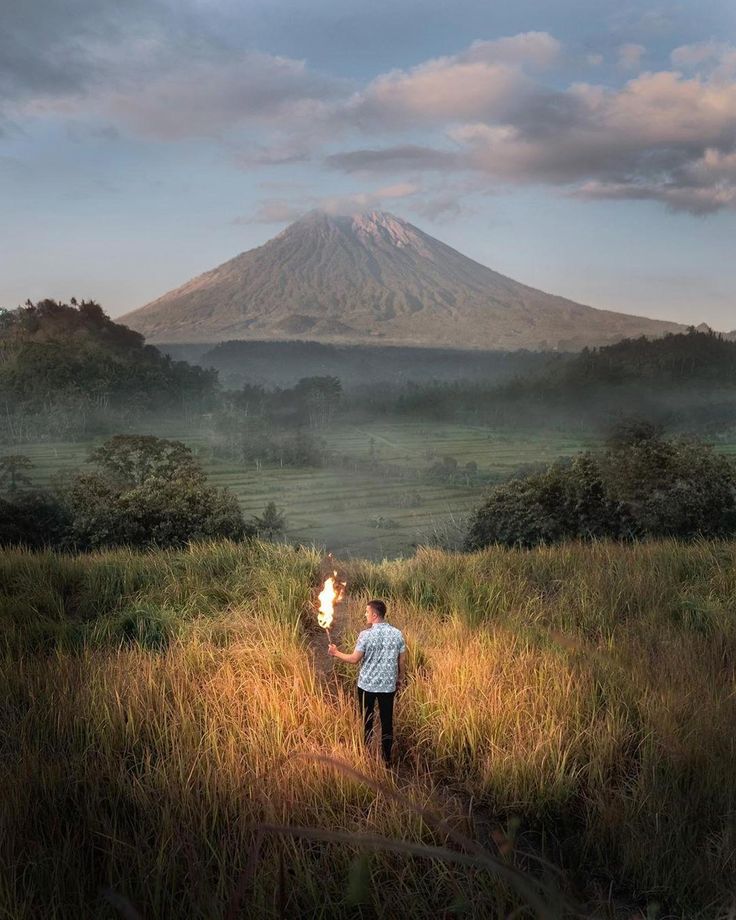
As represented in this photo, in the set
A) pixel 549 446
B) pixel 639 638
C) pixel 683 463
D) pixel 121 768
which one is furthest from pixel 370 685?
pixel 549 446

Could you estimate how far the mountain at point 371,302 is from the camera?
160250 millimetres

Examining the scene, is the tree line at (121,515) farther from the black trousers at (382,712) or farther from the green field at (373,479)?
the green field at (373,479)

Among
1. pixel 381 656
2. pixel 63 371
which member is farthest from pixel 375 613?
pixel 63 371

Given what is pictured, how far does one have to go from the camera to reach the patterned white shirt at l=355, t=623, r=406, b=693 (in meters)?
6.14

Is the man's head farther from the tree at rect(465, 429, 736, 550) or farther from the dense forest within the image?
the dense forest

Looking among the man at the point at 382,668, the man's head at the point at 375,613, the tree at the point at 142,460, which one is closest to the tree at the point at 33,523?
the tree at the point at 142,460

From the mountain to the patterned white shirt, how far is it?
15157 cm

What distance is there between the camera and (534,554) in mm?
15477

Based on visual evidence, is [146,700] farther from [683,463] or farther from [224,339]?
[224,339]

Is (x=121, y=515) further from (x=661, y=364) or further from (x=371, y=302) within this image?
(x=371, y=302)

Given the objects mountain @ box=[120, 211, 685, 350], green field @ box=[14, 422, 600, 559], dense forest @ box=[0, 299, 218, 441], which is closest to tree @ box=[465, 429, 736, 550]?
green field @ box=[14, 422, 600, 559]

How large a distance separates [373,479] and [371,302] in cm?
8817

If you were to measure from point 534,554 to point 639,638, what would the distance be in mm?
6294

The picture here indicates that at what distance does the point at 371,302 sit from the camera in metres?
169
